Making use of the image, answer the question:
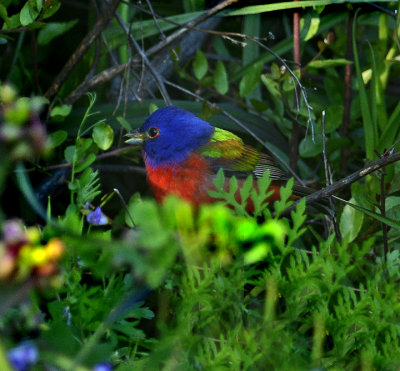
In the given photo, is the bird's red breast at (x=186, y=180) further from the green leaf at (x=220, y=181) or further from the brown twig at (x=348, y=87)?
the brown twig at (x=348, y=87)

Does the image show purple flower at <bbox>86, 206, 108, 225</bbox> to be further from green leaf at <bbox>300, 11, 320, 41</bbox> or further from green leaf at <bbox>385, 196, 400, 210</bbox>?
green leaf at <bbox>300, 11, 320, 41</bbox>

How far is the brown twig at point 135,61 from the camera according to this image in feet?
5.49

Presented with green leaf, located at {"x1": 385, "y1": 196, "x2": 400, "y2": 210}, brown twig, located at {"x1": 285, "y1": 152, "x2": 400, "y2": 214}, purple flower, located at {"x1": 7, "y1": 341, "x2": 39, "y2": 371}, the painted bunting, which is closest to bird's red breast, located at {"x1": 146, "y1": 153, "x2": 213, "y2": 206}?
the painted bunting

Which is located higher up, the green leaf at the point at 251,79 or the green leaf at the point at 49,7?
the green leaf at the point at 49,7

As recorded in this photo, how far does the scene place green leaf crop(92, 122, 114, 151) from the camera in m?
1.49

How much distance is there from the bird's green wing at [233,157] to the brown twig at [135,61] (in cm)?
31

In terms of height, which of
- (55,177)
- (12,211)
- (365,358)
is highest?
(365,358)

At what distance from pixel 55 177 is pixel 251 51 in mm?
702

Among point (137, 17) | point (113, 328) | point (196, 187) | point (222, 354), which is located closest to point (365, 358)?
point (222, 354)

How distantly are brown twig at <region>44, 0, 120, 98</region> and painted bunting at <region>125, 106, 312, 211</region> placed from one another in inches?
13.2

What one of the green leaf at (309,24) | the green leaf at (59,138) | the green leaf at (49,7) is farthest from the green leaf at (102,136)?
the green leaf at (309,24)

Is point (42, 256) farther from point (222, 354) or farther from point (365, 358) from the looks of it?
point (365, 358)

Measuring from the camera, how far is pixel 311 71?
6.47 ft

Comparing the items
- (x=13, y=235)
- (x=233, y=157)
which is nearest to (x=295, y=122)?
(x=233, y=157)
